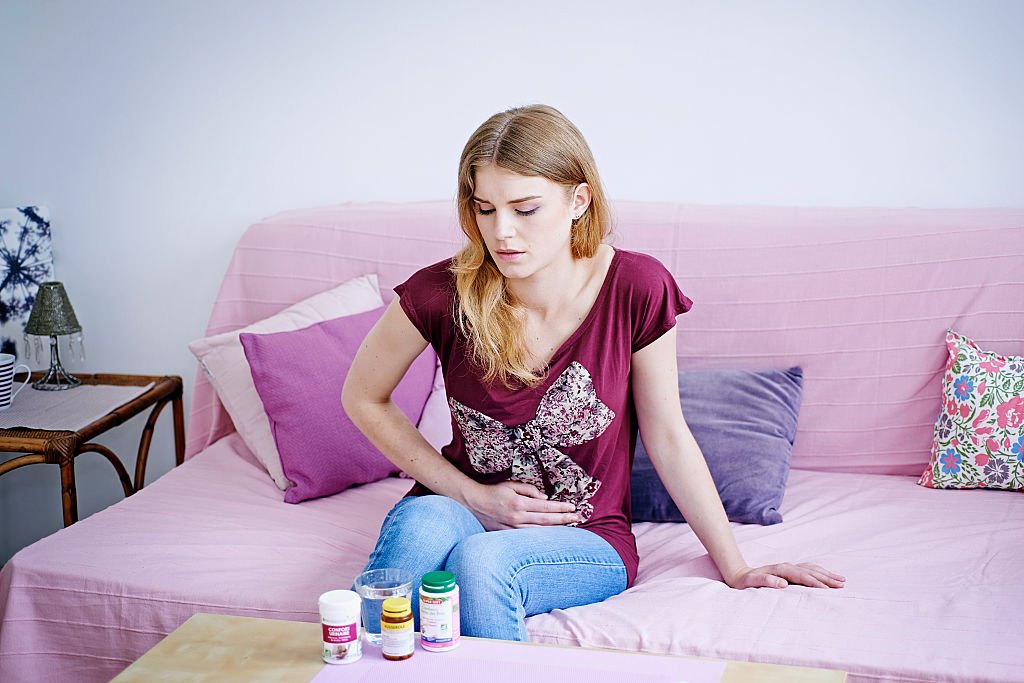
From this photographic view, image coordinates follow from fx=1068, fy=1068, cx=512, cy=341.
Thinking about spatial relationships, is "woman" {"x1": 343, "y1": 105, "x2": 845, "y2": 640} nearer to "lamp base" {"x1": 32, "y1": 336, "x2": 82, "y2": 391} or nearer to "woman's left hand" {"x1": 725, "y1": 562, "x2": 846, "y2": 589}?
"woman's left hand" {"x1": 725, "y1": 562, "x2": 846, "y2": 589}

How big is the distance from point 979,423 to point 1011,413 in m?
0.06

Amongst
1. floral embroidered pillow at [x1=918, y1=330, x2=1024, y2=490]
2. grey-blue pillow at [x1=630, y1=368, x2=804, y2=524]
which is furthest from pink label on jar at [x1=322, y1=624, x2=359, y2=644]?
floral embroidered pillow at [x1=918, y1=330, x2=1024, y2=490]

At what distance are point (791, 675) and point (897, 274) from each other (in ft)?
3.58

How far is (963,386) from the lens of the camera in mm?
1982

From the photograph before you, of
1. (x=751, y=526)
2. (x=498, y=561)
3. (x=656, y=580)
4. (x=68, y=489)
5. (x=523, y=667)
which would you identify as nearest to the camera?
(x=523, y=667)

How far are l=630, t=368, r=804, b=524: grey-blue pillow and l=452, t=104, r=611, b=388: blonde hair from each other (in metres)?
0.45

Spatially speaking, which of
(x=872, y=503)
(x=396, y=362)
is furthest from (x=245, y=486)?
(x=872, y=503)

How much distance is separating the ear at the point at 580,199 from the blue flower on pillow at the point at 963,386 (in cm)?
84

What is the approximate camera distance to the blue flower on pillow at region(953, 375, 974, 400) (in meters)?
1.98

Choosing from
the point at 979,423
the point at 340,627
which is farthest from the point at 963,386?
the point at 340,627

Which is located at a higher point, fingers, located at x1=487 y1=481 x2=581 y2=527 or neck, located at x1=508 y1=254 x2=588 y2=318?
neck, located at x1=508 y1=254 x2=588 y2=318

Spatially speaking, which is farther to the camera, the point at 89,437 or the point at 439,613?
the point at 89,437

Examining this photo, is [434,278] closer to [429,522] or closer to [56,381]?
[429,522]

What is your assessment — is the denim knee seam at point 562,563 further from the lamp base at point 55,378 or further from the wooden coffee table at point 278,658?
the lamp base at point 55,378
